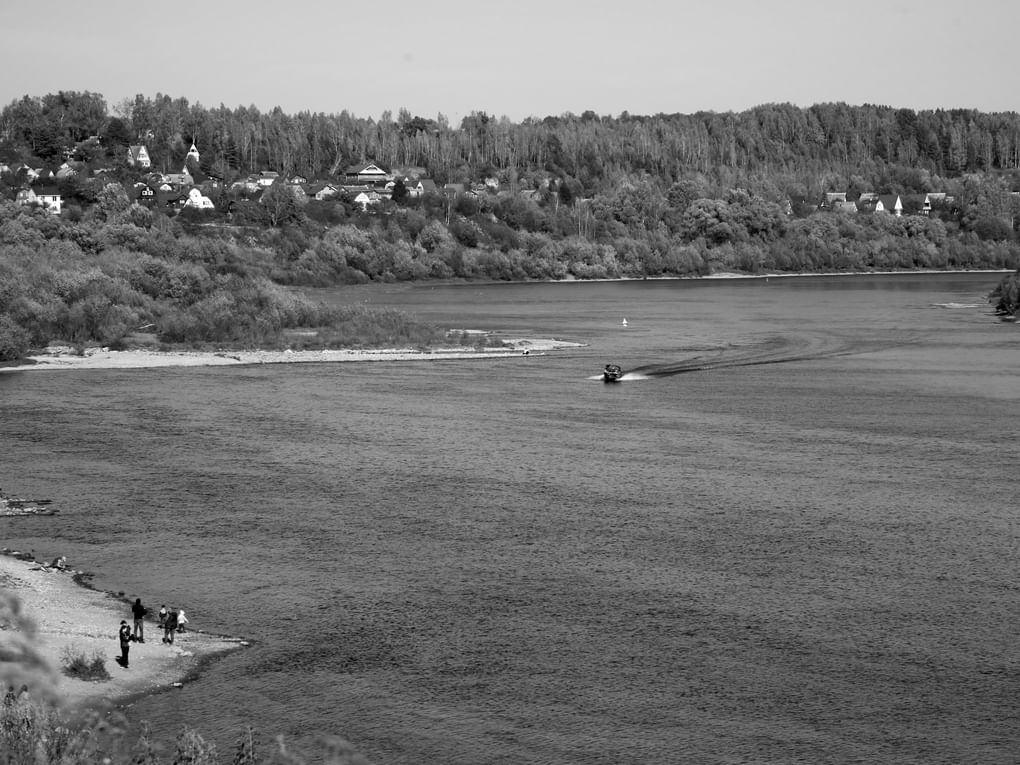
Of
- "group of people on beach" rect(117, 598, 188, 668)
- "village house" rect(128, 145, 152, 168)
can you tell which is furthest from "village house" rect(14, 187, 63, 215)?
"group of people on beach" rect(117, 598, 188, 668)

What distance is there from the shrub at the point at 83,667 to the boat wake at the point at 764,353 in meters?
47.5

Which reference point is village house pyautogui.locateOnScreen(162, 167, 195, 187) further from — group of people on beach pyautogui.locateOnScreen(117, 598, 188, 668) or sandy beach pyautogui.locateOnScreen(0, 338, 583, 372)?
group of people on beach pyautogui.locateOnScreen(117, 598, 188, 668)

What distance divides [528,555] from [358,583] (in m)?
5.00

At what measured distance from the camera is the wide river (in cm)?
2342

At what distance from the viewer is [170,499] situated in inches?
1565

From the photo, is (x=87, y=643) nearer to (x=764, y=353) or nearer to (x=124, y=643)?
(x=124, y=643)

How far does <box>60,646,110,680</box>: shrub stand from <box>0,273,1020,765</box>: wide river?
167 cm

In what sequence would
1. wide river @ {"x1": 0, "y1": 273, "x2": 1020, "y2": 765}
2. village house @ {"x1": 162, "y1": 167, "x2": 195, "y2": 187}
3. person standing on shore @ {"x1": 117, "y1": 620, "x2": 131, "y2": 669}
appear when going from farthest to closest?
village house @ {"x1": 162, "y1": 167, "x2": 195, "y2": 187}
person standing on shore @ {"x1": 117, "y1": 620, "x2": 131, "y2": 669}
wide river @ {"x1": 0, "y1": 273, "x2": 1020, "y2": 765}

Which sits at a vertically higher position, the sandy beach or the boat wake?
the sandy beach

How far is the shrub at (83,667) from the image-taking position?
939 inches

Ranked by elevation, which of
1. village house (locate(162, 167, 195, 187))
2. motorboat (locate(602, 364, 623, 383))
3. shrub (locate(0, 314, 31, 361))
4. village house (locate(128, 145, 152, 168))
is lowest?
motorboat (locate(602, 364, 623, 383))

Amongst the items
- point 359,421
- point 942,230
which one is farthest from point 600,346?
point 942,230

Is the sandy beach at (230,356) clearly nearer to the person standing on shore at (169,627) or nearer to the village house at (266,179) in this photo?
the person standing on shore at (169,627)

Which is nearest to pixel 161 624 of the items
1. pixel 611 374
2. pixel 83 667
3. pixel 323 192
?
pixel 83 667
